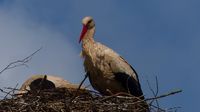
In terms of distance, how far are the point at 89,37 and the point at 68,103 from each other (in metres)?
1.84

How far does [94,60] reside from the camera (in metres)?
9.23

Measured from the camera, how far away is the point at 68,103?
7891 mm

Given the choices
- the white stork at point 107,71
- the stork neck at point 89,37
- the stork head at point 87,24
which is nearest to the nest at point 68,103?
the white stork at point 107,71

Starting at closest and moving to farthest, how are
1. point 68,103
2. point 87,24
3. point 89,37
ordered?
point 68,103 → point 89,37 → point 87,24

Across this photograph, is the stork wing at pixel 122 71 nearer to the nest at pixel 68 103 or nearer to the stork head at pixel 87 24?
the stork head at pixel 87 24

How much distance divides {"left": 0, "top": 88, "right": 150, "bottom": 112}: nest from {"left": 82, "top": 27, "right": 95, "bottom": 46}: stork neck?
111 cm

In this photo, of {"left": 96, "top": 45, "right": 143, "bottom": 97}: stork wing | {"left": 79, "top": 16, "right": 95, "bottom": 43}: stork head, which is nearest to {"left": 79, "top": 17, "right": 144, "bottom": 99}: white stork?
{"left": 96, "top": 45, "right": 143, "bottom": 97}: stork wing

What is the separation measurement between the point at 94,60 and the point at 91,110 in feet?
4.42

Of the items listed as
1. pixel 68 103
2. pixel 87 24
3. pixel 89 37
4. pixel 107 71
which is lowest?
pixel 68 103

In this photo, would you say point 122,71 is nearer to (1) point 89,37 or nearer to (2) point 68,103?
(1) point 89,37

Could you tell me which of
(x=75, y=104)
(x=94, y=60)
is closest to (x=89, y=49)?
(x=94, y=60)

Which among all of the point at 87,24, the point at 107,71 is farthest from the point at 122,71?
the point at 87,24

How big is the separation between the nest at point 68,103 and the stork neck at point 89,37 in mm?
1114

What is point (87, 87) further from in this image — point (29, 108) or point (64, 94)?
point (29, 108)
